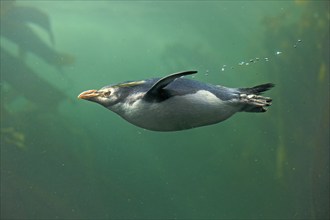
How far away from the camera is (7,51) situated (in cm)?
741

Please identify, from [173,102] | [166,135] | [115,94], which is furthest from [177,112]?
[166,135]

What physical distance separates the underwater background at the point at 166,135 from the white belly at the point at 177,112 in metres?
5.45

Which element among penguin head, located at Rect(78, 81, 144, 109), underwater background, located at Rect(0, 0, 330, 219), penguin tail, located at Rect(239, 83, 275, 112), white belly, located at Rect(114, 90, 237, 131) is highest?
penguin head, located at Rect(78, 81, 144, 109)

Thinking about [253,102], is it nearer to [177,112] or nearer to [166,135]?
[177,112]

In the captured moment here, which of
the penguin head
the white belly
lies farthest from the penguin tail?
the penguin head

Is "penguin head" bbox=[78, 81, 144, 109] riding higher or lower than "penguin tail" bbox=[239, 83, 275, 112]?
higher

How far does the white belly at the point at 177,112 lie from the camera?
1.57 metres

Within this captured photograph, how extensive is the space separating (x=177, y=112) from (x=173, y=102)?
50 mm

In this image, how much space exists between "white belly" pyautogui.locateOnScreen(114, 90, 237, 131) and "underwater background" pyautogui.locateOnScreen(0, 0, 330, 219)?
545cm

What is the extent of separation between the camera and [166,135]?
1283 cm

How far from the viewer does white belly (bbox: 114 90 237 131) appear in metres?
1.57

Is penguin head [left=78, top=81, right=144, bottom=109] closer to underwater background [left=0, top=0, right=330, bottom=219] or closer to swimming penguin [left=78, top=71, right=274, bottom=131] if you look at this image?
swimming penguin [left=78, top=71, right=274, bottom=131]

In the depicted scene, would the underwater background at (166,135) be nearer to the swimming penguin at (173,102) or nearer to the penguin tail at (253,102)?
the penguin tail at (253,102)

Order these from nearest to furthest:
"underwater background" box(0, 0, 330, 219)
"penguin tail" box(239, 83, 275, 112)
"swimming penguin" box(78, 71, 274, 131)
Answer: "swimming penguin" box(78, 71, 274, 131), "penguin tail" box(239, 83, 275, 112), "underwater background" box(0, 0, 330, 219)
